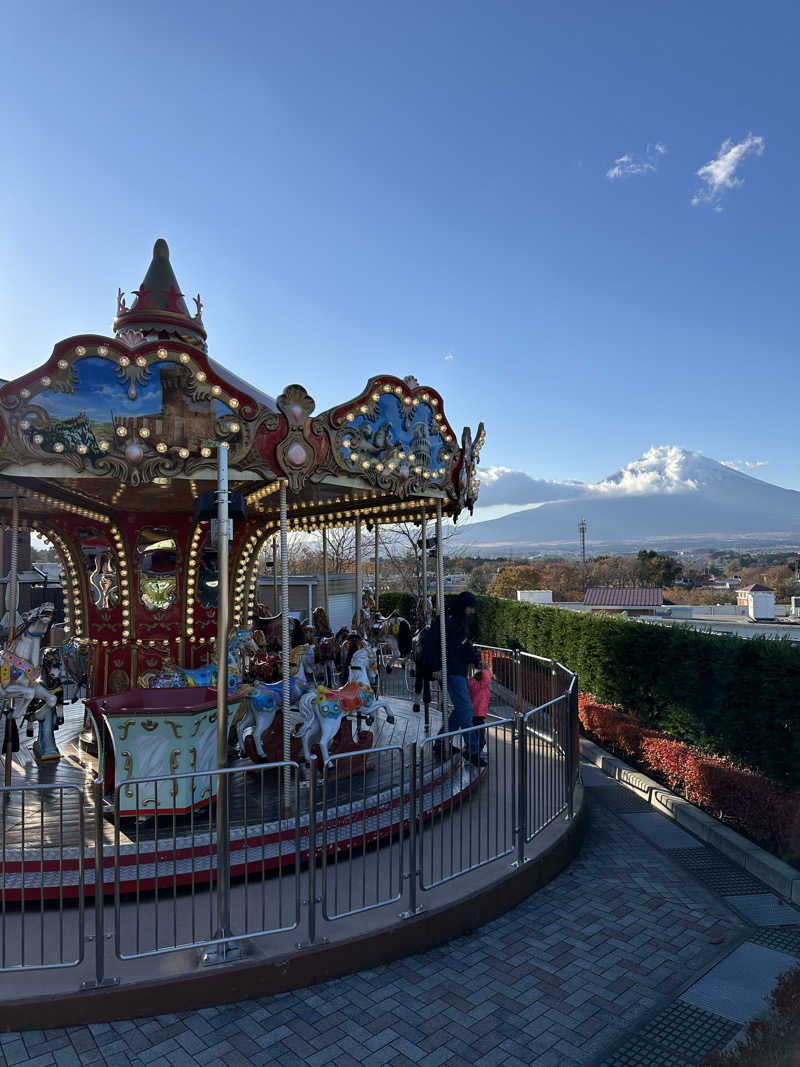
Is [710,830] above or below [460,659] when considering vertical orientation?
below

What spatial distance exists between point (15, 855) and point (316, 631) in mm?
7465

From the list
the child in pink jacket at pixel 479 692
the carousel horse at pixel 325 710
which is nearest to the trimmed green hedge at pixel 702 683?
the child in pink jacket at pixel 479 692

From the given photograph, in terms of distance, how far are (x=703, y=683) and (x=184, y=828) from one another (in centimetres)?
637

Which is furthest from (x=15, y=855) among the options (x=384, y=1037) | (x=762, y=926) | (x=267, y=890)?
(x=762, y=926)

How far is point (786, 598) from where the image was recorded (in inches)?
2409

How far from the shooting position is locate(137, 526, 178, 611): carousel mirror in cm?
851

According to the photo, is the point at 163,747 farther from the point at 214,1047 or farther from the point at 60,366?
the point at 60,366

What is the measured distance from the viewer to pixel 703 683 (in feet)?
27.4

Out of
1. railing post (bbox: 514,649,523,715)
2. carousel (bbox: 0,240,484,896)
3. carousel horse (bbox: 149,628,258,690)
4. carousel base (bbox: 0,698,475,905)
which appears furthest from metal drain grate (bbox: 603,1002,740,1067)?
railing post (bbox: 514,649,523,715)

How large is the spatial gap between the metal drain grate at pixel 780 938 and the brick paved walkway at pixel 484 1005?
0.50 feet

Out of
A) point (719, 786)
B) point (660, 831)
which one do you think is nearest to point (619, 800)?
point (660, 831)

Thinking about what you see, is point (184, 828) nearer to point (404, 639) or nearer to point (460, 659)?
point (460, 659)

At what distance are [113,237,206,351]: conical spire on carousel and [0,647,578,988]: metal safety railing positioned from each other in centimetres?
500

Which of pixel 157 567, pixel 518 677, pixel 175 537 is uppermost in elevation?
pixel 175 537
